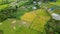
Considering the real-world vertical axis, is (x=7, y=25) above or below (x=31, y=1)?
below

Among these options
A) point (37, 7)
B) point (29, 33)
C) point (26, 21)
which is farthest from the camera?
point (37, 7)

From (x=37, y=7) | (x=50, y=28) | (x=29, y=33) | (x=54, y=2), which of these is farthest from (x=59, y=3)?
(x=29, y=33)

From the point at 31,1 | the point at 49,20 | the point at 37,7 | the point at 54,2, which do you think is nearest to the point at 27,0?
the point at 31,1

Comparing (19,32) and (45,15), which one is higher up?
(45,15)

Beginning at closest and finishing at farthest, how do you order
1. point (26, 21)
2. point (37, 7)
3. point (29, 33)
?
point (29, 33) → point (26, 21) → point (37, 7)

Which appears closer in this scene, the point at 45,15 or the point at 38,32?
the point at 38,32

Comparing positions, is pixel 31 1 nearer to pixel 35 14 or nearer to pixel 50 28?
pixel 35 14

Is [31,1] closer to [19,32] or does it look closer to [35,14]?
[35,14]

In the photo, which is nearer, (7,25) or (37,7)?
(7,25)
